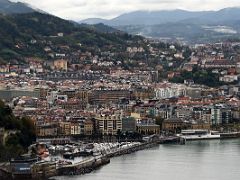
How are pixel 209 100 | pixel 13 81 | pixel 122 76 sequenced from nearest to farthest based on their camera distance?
pixel 209 100, pixel 13 81, pixel 122 76

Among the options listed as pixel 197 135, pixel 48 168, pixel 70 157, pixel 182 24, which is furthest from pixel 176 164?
pixel 182 24

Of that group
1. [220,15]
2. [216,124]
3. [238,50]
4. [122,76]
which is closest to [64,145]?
[216,124]

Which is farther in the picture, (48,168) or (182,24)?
(182,24)

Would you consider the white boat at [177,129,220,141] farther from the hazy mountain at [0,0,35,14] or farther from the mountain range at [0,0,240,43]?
the hazy mountain at [0,0,35,14]

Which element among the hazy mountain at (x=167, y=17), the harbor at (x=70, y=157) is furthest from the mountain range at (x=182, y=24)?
the harbor at (x=70, y=157)

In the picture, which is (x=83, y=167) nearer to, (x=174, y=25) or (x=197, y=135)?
(x=197, y=135)

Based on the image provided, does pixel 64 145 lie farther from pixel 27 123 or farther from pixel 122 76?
pixel 122 76

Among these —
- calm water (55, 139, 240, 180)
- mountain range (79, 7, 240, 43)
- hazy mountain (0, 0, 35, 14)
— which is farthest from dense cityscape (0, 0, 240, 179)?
mountain range (79, 7, 240, 43)
